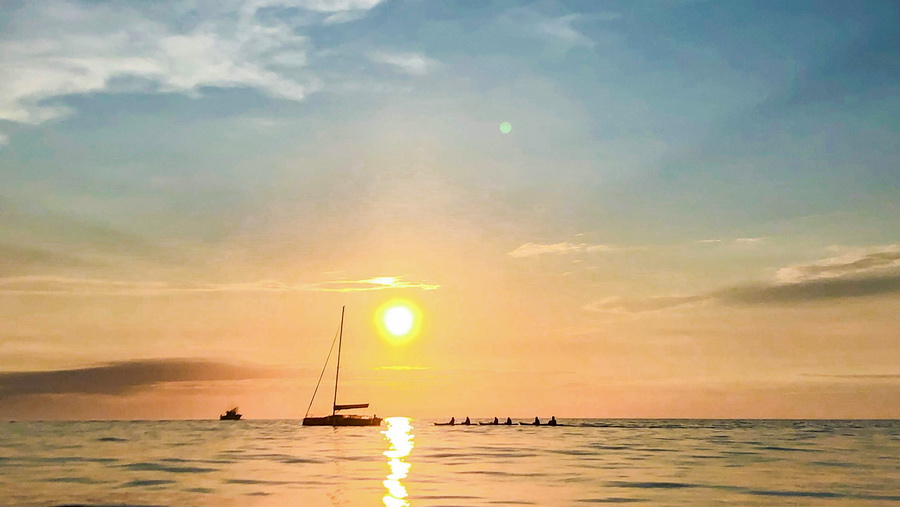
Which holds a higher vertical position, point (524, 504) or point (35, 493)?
point (35, 493)

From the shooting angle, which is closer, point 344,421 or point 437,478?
point 437,478

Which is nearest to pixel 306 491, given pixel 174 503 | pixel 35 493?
pixel 174 503

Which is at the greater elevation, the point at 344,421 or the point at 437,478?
the point at 344,421

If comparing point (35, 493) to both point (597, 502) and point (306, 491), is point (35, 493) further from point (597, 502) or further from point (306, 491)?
point (597, 502)

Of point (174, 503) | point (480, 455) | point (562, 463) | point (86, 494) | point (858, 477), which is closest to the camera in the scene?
point (174, 503)

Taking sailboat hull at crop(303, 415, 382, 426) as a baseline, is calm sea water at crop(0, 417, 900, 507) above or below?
below

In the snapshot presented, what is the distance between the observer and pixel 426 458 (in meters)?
75.6

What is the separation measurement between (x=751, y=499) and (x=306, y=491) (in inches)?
1042

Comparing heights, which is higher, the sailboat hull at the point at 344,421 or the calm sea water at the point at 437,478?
the sailboat hull at the point at 344,421

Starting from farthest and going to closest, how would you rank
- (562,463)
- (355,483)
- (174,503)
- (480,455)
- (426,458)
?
1. (480,455)
2. (426,458)
3. (562,463)
4. (355,483)
5. (174,503)

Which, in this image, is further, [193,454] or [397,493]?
[193,454]

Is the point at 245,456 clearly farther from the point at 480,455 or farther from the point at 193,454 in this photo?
the point at 480,455

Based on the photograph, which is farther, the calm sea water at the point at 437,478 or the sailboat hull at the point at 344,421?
the sailboat hull at the point at 344,421

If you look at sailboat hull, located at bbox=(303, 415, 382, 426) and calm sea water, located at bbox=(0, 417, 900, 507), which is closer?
calm sea water, located at bbox=(0, 417, 900, 507)
